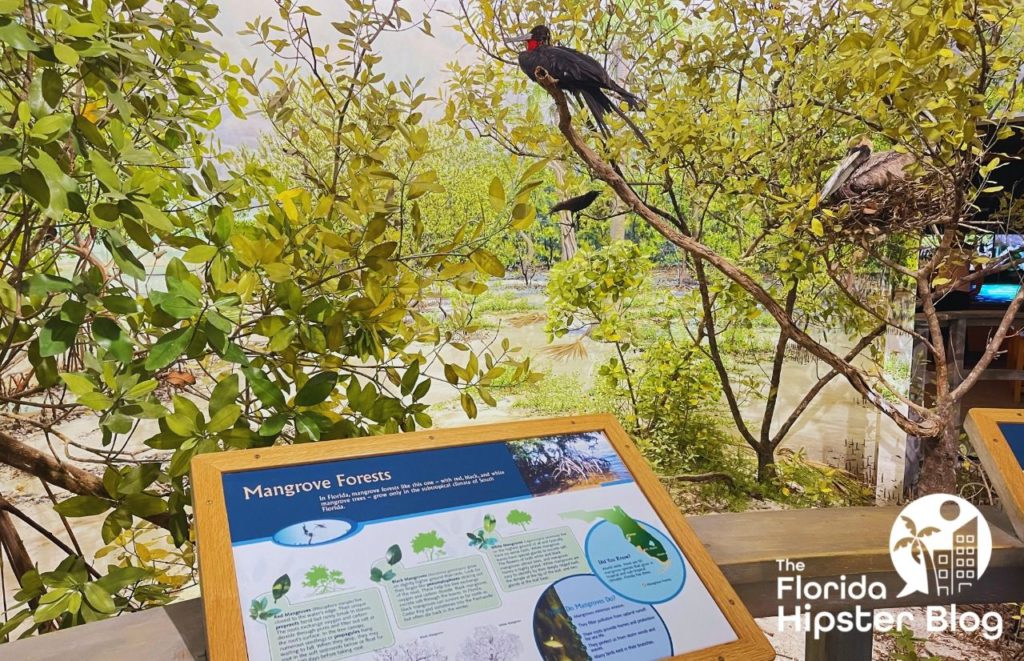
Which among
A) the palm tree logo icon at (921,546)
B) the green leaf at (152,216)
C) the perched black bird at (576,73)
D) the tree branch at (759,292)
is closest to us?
the green leaf at (152,216)

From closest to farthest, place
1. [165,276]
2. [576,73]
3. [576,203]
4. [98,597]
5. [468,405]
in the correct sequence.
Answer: [98,597], [165,276], [468,405], [576,73], [576,203]

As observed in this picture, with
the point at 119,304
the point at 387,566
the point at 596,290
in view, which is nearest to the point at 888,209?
the point at 596,290

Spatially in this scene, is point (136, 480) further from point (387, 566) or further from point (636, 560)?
point (636, 560)

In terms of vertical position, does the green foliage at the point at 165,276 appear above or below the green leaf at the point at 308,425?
above

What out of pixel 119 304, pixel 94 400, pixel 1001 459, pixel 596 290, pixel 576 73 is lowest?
pixel 1001 459

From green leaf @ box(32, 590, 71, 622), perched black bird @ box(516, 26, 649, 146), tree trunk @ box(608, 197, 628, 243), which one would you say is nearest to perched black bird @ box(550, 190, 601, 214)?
tree trunk @ box(608, 197, 628, 243)

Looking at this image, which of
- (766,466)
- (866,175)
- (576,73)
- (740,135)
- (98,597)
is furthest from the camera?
(766,466)

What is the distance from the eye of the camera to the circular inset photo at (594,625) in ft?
2.37

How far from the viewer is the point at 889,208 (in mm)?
2109

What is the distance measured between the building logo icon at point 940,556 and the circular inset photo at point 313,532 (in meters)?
0.81

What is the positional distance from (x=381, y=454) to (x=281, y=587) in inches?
8.3

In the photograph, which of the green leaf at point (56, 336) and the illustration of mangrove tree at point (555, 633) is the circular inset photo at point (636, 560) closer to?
the illustration of mangrove tree at point (555, 633)

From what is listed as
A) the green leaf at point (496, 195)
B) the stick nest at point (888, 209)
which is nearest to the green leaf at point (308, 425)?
the green leaf at point (496, 195)

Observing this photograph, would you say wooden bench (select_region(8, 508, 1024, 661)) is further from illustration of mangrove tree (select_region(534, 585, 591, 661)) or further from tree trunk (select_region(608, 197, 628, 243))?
tree trunk (select_region(608, 197, 628, 243))
